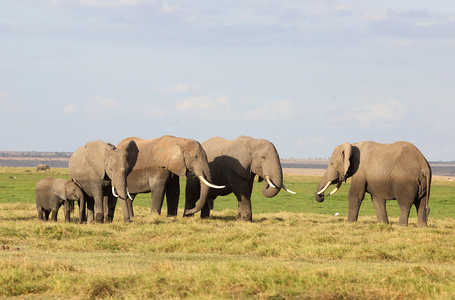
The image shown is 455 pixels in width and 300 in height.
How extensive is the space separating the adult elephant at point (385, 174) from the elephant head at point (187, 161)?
3741 mm

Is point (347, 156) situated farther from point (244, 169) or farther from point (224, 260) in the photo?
point (224, 260)

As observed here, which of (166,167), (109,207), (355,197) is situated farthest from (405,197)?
(109,207)

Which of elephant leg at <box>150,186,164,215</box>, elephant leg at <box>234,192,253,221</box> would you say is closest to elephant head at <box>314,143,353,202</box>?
elephant leg at <box>234,192,253,221</box>

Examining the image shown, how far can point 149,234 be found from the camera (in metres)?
16.6

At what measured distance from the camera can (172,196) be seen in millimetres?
21891

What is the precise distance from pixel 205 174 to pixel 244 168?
1.26m

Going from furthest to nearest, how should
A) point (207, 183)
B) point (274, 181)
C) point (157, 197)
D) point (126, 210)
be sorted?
point (274, 181)
point (157, 197)
point (207, 183)
point (126, 210)

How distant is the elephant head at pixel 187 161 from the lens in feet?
69.3

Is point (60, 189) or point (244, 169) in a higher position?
point (244, 169)

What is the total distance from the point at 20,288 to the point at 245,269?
11.0 feet

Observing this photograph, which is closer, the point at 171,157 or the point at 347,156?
the point at 347,156

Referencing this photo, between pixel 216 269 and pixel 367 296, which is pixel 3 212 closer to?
pixel 216 269

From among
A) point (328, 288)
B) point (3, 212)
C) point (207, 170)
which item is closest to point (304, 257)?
point (328, 288)

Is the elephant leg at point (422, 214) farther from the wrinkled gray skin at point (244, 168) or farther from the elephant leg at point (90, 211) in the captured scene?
the elephant leg at point (90, 211)
